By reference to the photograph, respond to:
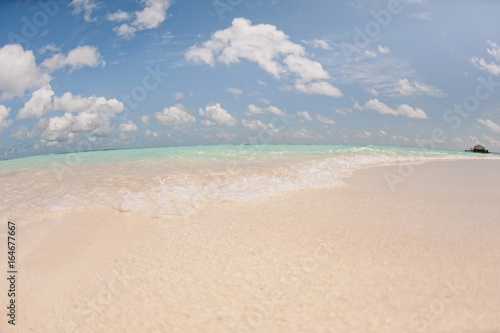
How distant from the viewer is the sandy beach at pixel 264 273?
1.51 metres

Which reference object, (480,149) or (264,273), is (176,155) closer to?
(264,273)

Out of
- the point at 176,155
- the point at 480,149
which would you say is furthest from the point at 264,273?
the point at 480,149

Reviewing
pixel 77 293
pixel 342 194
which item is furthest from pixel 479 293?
pixel 342 194

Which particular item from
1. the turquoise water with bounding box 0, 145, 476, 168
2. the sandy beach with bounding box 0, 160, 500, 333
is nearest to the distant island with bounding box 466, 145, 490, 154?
the turquoise water with bounding box 0, 145, 476, 168

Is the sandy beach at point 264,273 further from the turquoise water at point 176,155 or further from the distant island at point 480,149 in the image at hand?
the distant island at point 480,149

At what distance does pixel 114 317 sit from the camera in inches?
62.7

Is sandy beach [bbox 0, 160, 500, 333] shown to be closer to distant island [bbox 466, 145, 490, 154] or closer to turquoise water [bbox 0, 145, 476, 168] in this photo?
turquoise water [bbox 0, 145, 476, 168]

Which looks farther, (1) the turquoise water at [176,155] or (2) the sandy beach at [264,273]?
(1) the turquoise water at [176,155]

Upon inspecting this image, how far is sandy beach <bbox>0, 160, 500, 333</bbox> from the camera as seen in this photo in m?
1.51

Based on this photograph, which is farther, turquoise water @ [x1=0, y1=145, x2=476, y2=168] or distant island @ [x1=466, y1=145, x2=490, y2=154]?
distant island @ [x1=466, y1=145, x2=490, y2=154]

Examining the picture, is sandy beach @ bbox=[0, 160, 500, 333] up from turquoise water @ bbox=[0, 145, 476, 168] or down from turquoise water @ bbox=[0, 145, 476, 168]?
down

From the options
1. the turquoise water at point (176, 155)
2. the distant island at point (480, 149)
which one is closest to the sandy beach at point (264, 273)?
the turquoise water at point (176, 155)

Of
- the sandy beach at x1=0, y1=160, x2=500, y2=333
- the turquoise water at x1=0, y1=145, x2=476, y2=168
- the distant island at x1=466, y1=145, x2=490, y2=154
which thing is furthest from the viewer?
the distant island at x1=466, y1=145, x2=490, y2=154

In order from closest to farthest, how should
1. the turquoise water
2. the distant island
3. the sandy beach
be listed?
the sandy beach
the turquoise water
the distant island
